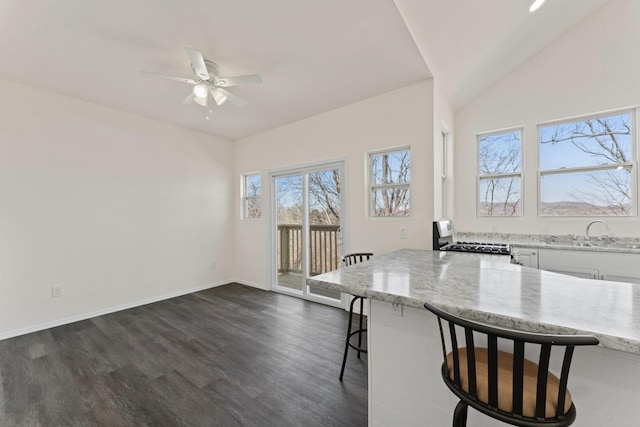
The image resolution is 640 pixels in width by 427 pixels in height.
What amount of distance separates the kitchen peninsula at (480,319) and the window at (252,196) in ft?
11.6

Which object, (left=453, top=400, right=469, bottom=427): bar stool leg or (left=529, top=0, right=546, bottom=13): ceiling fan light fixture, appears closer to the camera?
(left=453, top=400, right=469, bottom=427): bar stool leg

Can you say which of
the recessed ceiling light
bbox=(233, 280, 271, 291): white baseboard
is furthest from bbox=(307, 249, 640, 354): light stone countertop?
bbox=(233, 280, 271, 291): white baseboard

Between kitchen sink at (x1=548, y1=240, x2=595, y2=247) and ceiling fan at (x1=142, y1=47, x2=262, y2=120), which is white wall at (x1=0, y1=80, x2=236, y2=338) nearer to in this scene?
ceiling fan at (x1=142, y1=47, x2=262, y2=120)

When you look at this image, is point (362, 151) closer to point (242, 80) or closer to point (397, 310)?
point (242, 80)

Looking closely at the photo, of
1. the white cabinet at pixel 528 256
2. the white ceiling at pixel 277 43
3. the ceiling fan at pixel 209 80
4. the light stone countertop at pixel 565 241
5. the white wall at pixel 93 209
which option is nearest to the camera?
the white ceiling at pixel 277 43

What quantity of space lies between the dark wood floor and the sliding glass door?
0.88m

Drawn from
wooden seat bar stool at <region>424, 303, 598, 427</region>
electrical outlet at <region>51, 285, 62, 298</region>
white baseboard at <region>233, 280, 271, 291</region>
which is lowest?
white baseboard at <region>233, 280, 271, 291</region>

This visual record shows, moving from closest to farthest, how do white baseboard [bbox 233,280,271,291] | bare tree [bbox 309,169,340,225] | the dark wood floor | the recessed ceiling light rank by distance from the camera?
1. the dark wood floor
2. the recessed ceiling light
3. bare tree [bbox 309,169,340,225]
4. white baseboard [bbox 233,280,271,291]

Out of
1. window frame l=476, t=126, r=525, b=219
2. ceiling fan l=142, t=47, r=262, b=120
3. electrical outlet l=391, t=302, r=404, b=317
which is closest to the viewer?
electrical outlet l=391, t=302, r=404, b=317

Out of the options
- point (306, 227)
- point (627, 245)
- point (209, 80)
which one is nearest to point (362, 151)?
point (306, 227)

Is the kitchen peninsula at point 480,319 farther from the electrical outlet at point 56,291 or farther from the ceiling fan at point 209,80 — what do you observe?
the electrical outlet at point 56,291

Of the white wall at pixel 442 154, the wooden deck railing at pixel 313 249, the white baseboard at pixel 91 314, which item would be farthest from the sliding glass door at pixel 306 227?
the white baseboard at pixel 91 314

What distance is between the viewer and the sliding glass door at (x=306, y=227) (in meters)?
3.89

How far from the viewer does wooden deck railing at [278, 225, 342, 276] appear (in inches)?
A: 157
